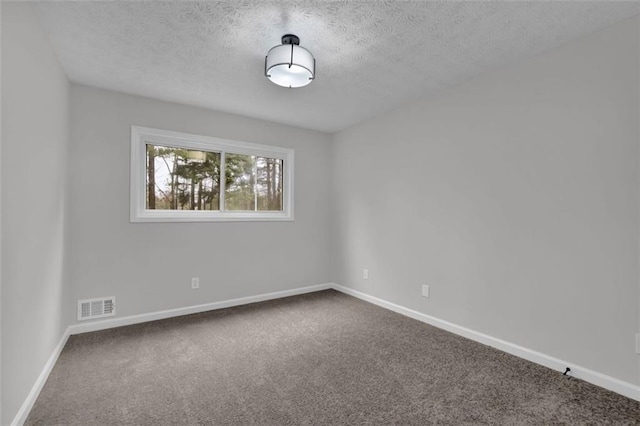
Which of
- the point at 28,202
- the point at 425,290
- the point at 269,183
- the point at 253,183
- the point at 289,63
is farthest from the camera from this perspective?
the point at 269,183

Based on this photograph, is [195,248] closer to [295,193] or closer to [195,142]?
[195,142]

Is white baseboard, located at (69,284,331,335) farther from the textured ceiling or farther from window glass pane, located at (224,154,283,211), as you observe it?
the textured ceiling

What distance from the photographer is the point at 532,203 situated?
2.38 metres

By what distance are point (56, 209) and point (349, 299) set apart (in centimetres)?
325

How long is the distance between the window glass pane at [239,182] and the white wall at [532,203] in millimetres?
1821

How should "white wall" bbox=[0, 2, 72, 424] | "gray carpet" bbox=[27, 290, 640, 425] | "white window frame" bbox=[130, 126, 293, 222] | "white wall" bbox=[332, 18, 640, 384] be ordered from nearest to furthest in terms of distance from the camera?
1. "white wall" bbox=[0, 2, 72, 424]
2. "gray carpet" bbox=[27, 290, 640, 425]
3. "white wall" bbox=[332, 18, 640, 384]
4. "white window frame" bbox=[130, 126, 293, 222]

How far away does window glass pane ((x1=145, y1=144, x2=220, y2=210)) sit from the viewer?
3.39 metres

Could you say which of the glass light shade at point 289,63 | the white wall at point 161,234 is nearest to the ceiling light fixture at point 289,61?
the glass light shade at point 289,63

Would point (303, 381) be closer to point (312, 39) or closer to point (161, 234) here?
point (161, 234)

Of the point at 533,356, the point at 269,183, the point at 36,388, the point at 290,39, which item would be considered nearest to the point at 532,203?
the point at 533,356

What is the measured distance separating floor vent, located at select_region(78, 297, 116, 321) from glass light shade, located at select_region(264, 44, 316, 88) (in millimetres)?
2731

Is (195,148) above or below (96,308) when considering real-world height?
above

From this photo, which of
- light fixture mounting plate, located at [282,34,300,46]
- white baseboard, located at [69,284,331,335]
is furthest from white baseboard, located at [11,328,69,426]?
light fixture mounting plate, located at [282,34,300,46]

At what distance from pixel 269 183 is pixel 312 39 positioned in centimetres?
233
